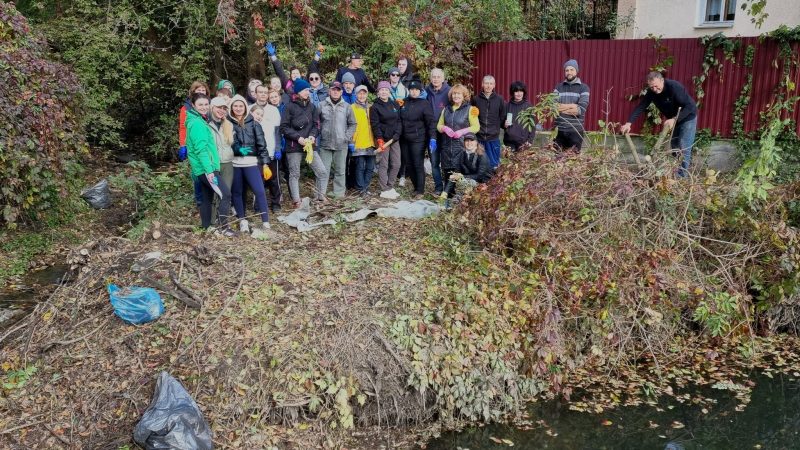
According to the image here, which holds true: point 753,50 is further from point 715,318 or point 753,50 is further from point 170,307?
point 170,307

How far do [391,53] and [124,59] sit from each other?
4.64 m

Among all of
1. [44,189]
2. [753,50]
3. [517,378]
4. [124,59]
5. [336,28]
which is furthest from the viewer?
[336,28]

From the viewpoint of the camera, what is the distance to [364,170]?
29.8 feet

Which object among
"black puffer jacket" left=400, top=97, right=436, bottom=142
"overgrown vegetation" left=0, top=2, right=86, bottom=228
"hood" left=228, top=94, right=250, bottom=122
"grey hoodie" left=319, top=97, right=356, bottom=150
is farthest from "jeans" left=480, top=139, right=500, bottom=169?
"overgrown vegetation" left=0, top=2, right=86, bottom=228

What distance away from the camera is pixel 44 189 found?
8562 mm

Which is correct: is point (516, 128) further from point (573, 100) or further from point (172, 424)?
point (172, 424)

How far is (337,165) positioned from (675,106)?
4.59 m

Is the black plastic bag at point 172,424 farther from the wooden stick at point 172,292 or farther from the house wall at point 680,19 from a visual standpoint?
the house wall at point 680,19

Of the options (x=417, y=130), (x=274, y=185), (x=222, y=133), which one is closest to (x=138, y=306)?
(x=222, y=133)

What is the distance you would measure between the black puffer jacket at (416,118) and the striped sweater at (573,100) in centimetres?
175

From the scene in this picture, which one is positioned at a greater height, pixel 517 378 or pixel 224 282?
pixel 224 282

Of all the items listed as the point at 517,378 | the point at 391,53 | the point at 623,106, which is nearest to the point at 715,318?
the point at 517,378

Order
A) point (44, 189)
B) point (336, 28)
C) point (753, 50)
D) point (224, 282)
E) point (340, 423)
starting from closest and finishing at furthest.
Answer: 1. point (340, 423)
2. point (224, 282)
3. point (44, 189)
4. point (753, 50)
5. point (336, 28)

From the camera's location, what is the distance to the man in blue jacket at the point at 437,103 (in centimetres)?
908
